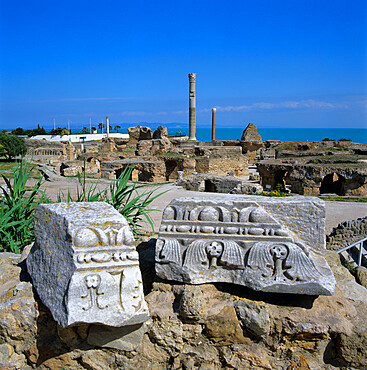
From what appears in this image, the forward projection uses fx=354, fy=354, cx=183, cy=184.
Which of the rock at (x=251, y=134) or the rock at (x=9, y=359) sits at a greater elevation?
the rock at (x=251, y=134)

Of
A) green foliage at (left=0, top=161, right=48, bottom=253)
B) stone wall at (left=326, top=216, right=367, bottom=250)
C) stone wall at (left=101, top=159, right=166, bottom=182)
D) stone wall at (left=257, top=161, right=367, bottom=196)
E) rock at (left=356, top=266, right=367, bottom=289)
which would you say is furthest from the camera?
stone wall at (left=101, top=159, right=166, bottom=182)

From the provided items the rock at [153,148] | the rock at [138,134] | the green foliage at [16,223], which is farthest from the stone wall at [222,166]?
Answer: the green foliage at [16,223]

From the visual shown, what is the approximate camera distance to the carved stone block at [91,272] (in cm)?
217

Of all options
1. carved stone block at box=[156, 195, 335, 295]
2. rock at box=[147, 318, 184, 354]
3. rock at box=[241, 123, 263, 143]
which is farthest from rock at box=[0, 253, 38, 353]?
rock at box=[241, 123, 263, 143]

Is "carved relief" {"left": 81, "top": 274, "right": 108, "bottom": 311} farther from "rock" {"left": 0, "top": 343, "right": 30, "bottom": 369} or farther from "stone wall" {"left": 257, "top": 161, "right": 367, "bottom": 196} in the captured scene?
"stone wall" {"left": 257, "top": 161, "right": 367, "bottom": 196}

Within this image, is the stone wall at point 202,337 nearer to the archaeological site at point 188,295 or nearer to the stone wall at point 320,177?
the archaeological site at point 188,295

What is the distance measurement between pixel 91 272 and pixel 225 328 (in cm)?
105

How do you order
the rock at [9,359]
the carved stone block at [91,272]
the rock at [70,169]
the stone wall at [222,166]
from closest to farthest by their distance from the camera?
the carved stone block at [91,272] → the rock at [9,359] → the rock at [70,169] → the stone wall at [222,166]

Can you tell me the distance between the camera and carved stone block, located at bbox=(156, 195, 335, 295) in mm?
2582

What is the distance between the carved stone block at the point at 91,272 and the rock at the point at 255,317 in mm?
749

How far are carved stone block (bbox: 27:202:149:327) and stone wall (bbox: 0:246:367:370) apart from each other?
258 millimetres

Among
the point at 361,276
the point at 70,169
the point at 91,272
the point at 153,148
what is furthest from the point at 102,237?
the point at 153,148

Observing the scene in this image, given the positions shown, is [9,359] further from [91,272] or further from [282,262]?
[282,262]

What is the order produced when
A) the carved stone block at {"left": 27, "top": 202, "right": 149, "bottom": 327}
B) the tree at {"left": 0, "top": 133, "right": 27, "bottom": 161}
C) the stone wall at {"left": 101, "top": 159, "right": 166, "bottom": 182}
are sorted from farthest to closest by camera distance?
1. the tree at {"left": 0, "top": 133, "right": 27, "bottom": 161}
2. the stone wall at {"left": 101, "top": 159, "right": 166, "bottom": 182}
3. the carved stone block at {"left": 27, "top": 202, "right": 149, "bottom": 327}
